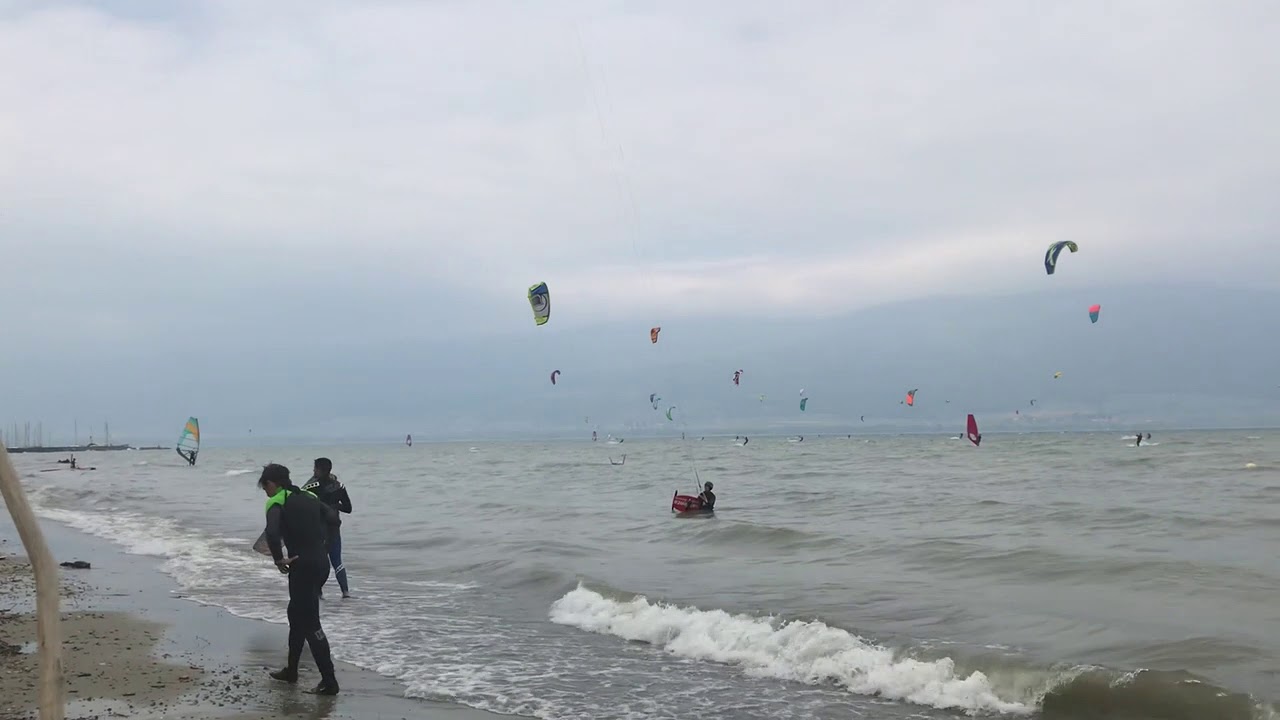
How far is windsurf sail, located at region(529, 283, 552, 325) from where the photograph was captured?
2445cm

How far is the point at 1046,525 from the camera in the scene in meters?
19.8

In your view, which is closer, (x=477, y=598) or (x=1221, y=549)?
(x=477, y=598)

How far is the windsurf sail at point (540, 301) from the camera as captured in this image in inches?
963

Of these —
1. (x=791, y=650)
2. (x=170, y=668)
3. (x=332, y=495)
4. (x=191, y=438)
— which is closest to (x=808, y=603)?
(x=791, y=650)

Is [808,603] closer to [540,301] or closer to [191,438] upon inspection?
[540,301]

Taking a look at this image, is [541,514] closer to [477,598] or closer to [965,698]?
[477,598]

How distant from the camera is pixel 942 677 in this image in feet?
27.8

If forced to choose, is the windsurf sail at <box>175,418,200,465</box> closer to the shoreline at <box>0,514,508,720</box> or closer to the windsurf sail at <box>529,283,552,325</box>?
the windsurf sail at <box>529,283,552,325</box>

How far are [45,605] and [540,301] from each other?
21341 millimetres

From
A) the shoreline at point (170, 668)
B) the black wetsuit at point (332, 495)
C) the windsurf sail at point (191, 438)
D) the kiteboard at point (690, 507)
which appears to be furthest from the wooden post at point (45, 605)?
the windsurf sail at point (191, 438)

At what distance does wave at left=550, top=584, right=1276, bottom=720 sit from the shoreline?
315 centimetres

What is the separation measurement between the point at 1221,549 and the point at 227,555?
53.6ft

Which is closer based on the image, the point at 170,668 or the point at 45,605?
the point at 45,605

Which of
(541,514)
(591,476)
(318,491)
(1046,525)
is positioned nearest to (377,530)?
(541,514)
